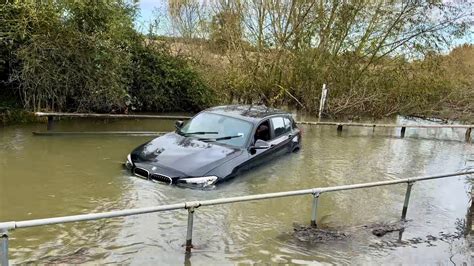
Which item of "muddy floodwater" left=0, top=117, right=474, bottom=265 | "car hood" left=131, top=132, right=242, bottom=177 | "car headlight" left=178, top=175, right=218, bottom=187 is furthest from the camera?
"car hood" left=131, top=132, right=242, bottom=177

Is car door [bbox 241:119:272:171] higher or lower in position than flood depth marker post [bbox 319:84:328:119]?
lower

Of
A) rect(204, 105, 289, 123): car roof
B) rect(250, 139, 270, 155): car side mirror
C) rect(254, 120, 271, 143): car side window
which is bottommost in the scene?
rect(250, 139, 270, 155): car side mirror

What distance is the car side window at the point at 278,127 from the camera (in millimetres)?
10557

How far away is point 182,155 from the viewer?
27.6ft

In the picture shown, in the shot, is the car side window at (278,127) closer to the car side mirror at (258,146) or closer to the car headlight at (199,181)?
the car side mirror at (258,146)

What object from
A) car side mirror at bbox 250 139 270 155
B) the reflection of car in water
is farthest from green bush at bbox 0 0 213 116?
car side mirror at bbox 250 139 270 155

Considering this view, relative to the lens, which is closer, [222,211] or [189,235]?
[189,235]

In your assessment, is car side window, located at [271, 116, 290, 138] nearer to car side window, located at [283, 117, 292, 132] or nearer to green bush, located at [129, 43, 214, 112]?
car side window, located at [283, 117, 292, 132]

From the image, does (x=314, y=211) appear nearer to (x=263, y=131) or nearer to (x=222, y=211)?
(x=222, y=211)

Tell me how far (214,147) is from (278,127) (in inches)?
92.9

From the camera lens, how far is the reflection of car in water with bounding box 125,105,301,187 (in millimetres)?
8109

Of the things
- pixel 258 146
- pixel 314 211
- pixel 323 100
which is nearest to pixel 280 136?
pixel 258 146

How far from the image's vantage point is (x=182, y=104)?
686 inches

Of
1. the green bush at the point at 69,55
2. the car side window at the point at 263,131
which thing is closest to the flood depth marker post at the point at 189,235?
the car side window at the point at 263,131
